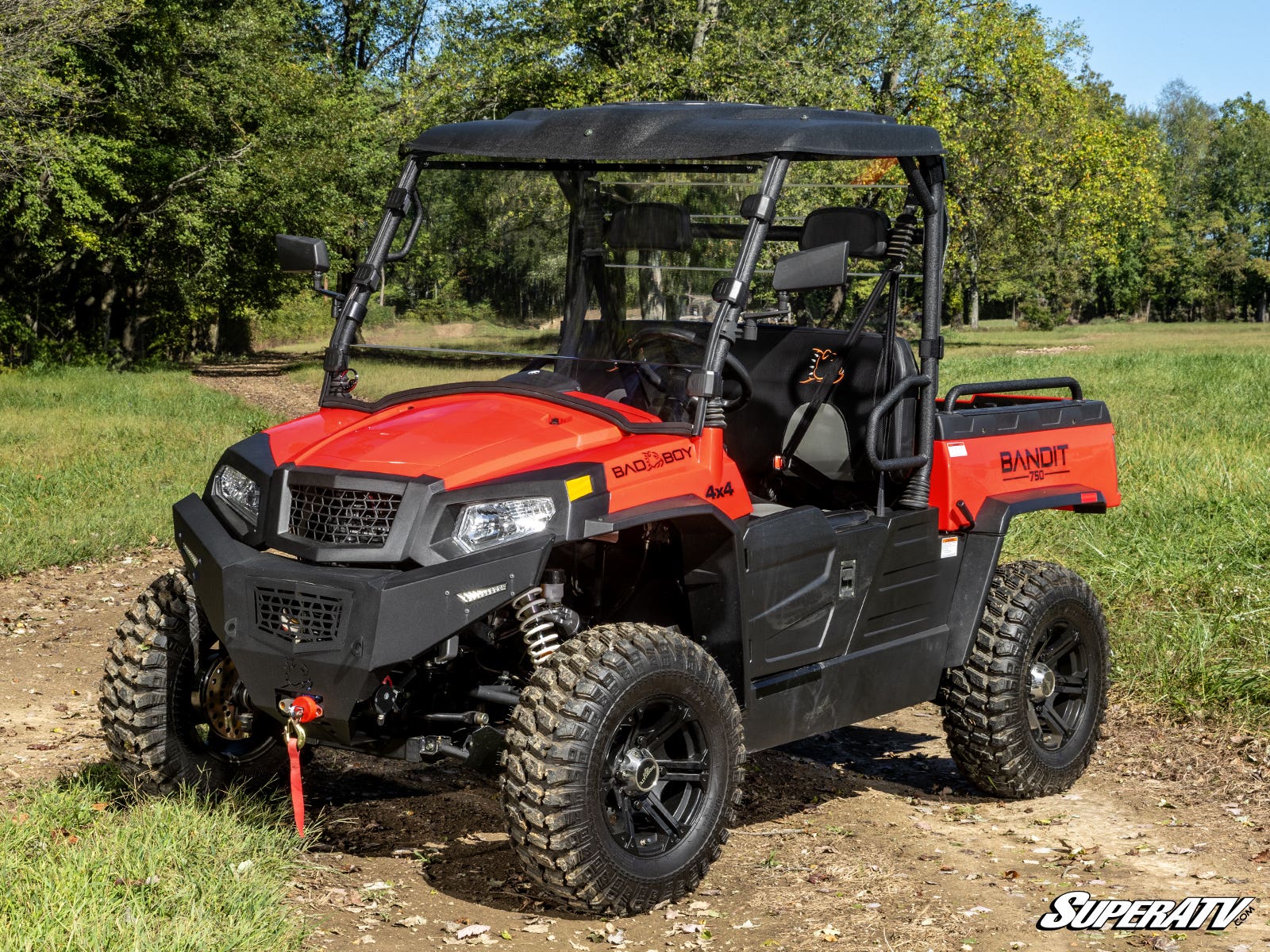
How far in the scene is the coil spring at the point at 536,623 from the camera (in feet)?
12.9

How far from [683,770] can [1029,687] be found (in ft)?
6.08

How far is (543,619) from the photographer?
3.97 m

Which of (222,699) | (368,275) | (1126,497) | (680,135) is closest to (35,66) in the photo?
(1126,497)

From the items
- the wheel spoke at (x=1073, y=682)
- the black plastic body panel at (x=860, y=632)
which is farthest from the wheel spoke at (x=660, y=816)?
the wheel spoke at (x=1073, y=682)

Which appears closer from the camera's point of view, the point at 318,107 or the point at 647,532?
the point at 647,532

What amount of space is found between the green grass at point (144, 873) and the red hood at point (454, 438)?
1133mm

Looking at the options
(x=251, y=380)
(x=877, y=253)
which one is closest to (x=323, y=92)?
(x=251, y=380)

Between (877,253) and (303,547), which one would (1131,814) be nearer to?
(877,253)

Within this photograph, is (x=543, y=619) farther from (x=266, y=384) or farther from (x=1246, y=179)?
(x=1246, y=179)

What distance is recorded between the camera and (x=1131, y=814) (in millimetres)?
5301

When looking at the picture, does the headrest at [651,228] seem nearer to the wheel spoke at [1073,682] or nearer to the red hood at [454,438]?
the red hood at [454,438]

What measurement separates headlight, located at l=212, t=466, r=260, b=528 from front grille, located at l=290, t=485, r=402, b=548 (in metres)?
0.17

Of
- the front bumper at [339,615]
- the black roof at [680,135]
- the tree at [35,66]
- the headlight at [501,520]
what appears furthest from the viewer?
the tree at [35,66]

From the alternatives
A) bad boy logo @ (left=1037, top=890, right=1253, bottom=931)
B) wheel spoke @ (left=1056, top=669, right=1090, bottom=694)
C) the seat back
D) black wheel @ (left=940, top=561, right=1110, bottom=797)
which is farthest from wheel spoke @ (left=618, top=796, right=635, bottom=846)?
wheel spoke @ (left=1056, top=669, right=1090, bottom=694)
